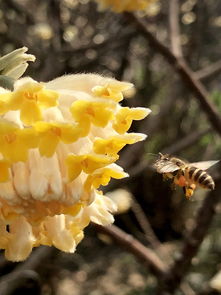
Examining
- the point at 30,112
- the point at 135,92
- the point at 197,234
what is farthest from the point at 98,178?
the point at 135,92

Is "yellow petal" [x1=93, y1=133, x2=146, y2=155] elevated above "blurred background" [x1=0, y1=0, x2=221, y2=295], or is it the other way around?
"yellow petal" [x1=93, y1=133, x2=146, y2=155]

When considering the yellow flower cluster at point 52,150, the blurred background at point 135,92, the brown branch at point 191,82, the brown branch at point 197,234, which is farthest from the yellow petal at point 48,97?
the blurred background at point 135,92

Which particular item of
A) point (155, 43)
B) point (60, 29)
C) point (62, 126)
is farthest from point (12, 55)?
point (60, 29)

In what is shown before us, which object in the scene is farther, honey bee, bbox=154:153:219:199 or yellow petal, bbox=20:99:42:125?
honey bee, bbox=154:153:219:199

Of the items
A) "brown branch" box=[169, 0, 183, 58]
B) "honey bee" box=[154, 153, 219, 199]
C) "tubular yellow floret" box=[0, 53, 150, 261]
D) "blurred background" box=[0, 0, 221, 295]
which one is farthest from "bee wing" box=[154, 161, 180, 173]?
"blurred background" box=[0, 0, 221, 295]

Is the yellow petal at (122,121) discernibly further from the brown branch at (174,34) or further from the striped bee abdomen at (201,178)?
the brown branch at (174,34)

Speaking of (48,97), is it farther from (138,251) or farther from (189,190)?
(138,251)

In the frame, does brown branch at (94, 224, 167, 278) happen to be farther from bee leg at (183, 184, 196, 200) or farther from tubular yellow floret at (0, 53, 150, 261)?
tubular yellow floret at (0, 53, 150, 261)
